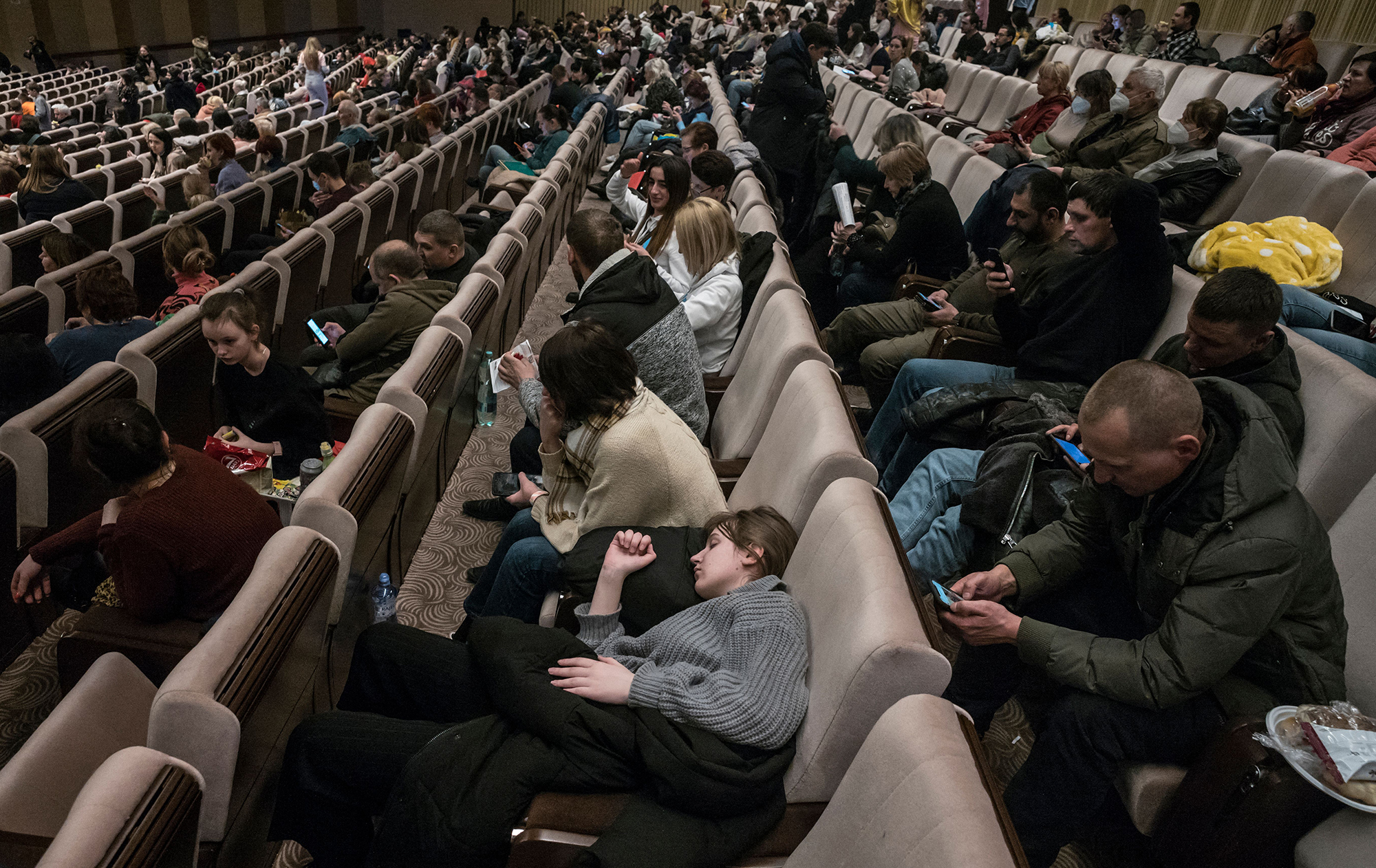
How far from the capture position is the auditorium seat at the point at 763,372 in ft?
6.63

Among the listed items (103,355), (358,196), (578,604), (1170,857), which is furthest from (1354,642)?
(358,196)

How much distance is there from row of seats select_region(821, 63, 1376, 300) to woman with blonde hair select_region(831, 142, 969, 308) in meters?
0.39

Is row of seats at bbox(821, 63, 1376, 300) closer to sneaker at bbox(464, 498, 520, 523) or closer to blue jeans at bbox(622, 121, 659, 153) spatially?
blue jeans at bbox(622, 121, 659, 153)

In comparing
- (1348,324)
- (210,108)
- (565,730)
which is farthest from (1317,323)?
(210,108)

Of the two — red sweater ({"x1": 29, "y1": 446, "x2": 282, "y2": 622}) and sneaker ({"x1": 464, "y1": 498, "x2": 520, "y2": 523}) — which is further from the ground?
red sweater ({"x1": 29, "y1": 446, "x2": 282, "y2": 622})

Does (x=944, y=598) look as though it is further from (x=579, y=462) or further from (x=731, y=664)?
(x=579, y=462)

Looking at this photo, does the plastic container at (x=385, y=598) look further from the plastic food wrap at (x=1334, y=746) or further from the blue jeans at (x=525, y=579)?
the plastic food wrap at (x=1334, y=746)

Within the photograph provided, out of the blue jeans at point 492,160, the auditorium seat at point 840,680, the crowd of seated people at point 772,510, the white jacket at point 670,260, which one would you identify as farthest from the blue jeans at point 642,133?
the auditorium seat at point 840,680

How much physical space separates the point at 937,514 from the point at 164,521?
5.25 feet

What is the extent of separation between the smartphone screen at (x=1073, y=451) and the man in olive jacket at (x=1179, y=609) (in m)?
0.16

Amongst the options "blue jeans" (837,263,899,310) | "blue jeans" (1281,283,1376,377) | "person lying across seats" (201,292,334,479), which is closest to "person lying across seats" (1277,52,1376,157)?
"blue jeans" (1281,283,1376,377)

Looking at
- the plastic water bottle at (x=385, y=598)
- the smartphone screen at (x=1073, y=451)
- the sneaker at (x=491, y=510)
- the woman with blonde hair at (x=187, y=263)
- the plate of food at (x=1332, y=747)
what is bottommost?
the sneaker at (x=491, y=510)

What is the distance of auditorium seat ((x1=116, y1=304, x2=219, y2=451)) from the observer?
84.3 inches

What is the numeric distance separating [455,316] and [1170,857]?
6.46 ft
